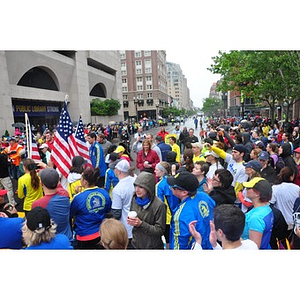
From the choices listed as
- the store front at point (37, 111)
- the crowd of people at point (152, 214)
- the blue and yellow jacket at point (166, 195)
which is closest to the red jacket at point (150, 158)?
the crowd of people at point (152, 214)

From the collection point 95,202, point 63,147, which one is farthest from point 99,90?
point 95,202

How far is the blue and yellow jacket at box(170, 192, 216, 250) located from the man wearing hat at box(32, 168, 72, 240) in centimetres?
150

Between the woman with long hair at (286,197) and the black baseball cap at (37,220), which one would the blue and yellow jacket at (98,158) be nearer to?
the woman with long hair at (286,197)

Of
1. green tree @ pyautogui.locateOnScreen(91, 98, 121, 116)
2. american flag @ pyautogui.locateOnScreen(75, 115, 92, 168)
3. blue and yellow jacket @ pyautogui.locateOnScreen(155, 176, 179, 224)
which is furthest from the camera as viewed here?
green tree @ pyautogui.locateOnScreen(91, 98, 121, 116)

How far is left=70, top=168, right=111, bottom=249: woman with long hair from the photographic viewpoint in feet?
12.2

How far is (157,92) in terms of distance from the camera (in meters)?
84.3

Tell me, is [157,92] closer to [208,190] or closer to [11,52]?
[11,52]

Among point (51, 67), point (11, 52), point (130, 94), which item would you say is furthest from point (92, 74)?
point (130, 94)

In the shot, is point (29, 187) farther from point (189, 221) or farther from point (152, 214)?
point (189, 221)

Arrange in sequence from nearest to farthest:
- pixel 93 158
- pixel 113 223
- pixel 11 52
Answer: pixel 113 223 < pixel 93 158 < pixel 11 52

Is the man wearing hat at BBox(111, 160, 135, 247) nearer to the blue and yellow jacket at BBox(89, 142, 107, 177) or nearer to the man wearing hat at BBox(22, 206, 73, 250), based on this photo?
the man wearing hat at BBox(22, 206, 73, 250)

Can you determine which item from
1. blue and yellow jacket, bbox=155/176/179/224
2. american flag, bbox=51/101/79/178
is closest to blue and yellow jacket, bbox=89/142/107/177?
american flag, bbox=51/101/79/178

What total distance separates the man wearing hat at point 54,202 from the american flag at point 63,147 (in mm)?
2505

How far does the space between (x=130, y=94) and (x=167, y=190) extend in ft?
269
